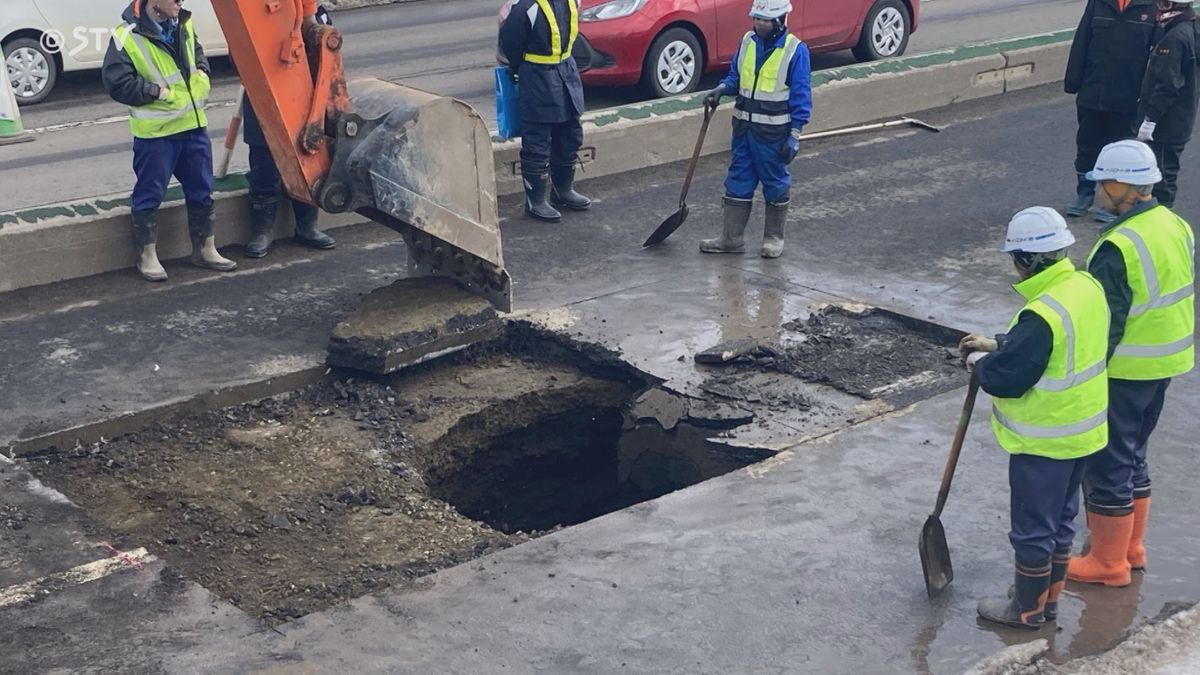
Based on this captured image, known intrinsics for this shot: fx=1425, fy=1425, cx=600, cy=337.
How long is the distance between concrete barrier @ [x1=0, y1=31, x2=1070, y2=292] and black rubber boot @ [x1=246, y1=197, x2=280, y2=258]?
0.19 metres

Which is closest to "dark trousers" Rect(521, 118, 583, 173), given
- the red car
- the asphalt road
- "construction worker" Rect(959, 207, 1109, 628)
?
the asphalt road

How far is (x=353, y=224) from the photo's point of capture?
10781mm

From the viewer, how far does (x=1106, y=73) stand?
1088 centimetres

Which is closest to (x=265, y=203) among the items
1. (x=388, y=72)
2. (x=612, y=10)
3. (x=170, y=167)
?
(x=170, y=167)

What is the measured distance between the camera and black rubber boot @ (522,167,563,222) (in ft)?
35.8

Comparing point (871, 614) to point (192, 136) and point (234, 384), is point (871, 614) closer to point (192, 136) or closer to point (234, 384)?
point (234, 384)

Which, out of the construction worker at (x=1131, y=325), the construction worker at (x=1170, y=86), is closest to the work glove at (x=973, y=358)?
the construction worker at (x=1131, y=325)

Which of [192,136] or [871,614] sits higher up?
[192,136]

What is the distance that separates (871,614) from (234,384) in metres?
3.87

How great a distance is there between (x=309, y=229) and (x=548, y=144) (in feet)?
6.32

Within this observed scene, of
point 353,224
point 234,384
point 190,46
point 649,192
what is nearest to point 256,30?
point 190,46

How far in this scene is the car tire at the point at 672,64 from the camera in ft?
47.7

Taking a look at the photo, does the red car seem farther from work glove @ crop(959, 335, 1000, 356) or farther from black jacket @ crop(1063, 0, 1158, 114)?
work glove @ crop(959, 335, 1000, 356)

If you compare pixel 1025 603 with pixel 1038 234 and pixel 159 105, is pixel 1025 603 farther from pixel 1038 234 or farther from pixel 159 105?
pixel 159 105
